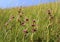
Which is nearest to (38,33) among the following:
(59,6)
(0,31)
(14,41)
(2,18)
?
(14,41)

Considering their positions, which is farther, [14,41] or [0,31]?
A: [0,31]

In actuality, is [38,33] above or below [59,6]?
below

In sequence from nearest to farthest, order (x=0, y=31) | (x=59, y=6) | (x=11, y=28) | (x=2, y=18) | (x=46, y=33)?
(x=46, y=33)
(x=11, y=28)
(x=0, y=31)
(x=59, y=6)
(x=2, y=18)

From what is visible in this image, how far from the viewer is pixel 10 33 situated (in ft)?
11.6

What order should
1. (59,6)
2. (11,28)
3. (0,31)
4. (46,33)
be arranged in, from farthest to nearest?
(59,6), (0,31), (11,28), (46,33)

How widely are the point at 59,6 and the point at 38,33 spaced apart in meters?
1.34

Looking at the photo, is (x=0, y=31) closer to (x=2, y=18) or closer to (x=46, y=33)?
(x=46, y=33)

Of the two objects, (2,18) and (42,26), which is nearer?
(42,26)

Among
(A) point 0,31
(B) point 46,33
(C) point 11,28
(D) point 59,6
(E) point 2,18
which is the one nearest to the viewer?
(B) point 46,33

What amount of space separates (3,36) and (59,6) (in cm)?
159

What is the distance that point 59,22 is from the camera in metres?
3.95

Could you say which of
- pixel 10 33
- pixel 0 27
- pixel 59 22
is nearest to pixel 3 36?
pixel 10 33

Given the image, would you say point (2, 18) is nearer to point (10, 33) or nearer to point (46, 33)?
point (10, 33)

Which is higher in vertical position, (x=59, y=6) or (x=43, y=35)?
(x=59, y=6)
